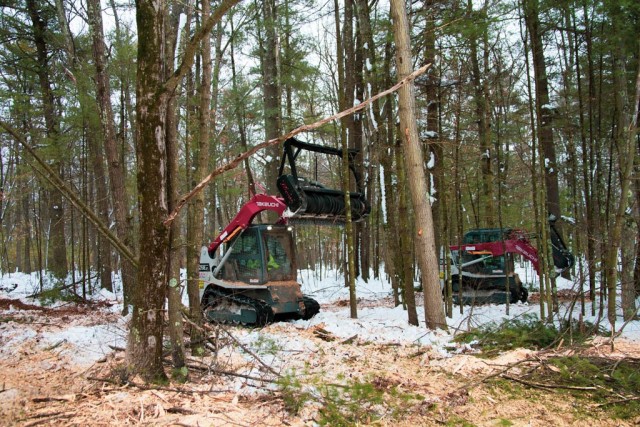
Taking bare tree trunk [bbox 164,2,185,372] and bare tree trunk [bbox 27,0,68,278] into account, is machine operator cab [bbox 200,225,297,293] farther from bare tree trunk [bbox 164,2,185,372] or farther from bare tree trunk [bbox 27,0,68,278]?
bare tree trunk [bbox 27,0,68,278]

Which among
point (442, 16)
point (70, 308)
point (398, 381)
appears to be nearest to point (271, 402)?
point (398, 381)

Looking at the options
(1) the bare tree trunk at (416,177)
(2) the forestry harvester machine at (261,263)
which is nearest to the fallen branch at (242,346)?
(1) the bare tree trunk at (416,177)

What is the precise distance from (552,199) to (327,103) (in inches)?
398

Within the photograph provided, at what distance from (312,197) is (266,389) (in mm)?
4870

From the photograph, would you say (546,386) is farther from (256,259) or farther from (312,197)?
(256,259)

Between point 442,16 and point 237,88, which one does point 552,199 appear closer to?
point 442,16

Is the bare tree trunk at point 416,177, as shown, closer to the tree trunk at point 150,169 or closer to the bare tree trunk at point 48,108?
the tree trunk at point 150,169

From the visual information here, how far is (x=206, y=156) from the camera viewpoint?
5738 millimetres

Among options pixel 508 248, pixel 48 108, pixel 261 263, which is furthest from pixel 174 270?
pixel 48 108

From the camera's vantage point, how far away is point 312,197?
8.52 meters

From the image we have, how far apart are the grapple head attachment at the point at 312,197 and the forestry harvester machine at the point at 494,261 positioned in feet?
19.0

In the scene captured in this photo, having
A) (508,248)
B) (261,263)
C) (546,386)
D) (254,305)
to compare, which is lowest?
(546,386)

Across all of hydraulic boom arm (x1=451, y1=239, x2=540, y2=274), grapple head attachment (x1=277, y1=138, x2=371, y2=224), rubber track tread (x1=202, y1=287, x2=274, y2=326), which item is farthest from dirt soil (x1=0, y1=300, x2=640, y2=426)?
hydraulic boom arm (x1=451, y1=239, x2=540, y2=274)

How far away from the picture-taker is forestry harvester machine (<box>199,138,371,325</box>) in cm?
902
